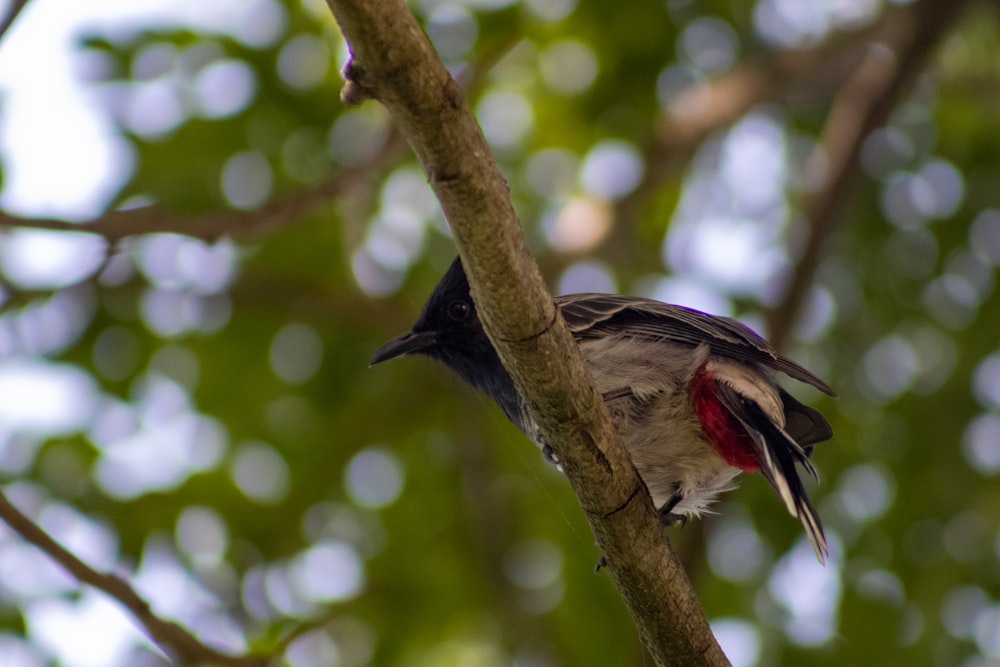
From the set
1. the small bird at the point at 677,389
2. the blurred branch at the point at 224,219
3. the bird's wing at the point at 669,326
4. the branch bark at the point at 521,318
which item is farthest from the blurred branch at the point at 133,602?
the bird's wing at the point at 669,326

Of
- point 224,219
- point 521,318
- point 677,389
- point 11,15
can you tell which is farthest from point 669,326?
point 11,15

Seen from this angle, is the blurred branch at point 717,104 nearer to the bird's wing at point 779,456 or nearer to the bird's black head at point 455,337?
the bird's black head at point 455,337

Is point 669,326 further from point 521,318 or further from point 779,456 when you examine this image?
point 521,318

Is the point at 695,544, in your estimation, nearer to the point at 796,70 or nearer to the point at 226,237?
the point at 226,237

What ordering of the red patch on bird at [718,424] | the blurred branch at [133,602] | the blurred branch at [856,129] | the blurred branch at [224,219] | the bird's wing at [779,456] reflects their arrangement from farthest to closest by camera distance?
the blurred branch at [856,129]
the red patch on bird at [718,424]
the blurred branch at [224,219]
the blurred branch at [133,602]
the bird's wing at [779,456]

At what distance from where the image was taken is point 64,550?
3018 mm

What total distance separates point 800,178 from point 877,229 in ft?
3.03

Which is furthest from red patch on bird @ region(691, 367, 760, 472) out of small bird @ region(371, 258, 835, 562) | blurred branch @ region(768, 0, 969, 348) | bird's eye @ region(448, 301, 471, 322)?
blurred branch @ region(768, 0, 969, 348)

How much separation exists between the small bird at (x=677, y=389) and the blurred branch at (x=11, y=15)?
4.92ft

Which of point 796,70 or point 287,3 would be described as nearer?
point 287,3

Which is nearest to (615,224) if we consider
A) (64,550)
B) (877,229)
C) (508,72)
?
(508,72)

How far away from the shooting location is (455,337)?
13.3 feet

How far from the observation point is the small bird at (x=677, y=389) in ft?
11.4

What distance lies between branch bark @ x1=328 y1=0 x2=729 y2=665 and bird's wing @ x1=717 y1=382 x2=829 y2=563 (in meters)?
0.38
